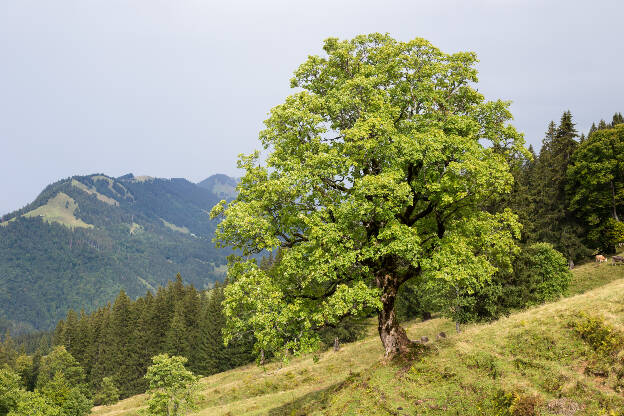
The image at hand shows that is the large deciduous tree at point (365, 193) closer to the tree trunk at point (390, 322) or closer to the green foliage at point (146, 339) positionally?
the tree trunk at point (390, 322)

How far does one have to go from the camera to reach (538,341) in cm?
1684

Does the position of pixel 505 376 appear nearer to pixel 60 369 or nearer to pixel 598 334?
pixel 598 334

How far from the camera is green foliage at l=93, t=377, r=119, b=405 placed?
92250mm

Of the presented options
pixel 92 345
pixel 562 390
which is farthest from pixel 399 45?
pixel 92 345

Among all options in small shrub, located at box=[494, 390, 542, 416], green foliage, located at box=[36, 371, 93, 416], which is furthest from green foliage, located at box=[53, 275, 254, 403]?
small shrub, located at box=[494, 390, 542, 416]

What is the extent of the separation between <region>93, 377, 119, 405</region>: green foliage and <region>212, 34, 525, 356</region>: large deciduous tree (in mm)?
94621

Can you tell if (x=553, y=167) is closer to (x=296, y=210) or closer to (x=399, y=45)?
(x=399, y=45)

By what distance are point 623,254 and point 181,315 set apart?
96892 millimetres

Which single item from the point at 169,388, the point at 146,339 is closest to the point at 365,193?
the point at 169,388

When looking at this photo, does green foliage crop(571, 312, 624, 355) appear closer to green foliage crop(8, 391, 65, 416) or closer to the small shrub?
the small shrub

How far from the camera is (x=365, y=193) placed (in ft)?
53.9

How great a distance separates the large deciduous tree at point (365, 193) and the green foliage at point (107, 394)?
94621mm

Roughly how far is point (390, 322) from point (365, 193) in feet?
25.2

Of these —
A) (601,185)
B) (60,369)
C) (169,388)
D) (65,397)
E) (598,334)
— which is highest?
(601,185)
